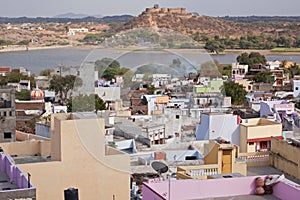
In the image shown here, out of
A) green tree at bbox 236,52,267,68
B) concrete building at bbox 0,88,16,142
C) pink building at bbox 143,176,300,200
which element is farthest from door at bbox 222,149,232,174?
green tree at bbox 236,52,267,68

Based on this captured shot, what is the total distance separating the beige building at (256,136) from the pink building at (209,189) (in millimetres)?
3765

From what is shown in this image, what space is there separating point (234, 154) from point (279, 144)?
38 centimetres

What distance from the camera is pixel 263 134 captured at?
7.66 metres

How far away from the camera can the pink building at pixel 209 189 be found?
3467 mm

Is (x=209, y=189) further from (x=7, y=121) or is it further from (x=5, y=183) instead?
(x=7, y=121)

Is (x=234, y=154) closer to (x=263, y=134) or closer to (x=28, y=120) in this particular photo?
(x=263, y=134)

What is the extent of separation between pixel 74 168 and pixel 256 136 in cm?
323

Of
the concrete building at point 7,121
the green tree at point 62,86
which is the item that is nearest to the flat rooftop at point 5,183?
the concrete building at point 7,121

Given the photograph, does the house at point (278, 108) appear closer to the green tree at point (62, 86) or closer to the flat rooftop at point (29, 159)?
the green tree at point (62, 86)

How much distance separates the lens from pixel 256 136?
761 cm

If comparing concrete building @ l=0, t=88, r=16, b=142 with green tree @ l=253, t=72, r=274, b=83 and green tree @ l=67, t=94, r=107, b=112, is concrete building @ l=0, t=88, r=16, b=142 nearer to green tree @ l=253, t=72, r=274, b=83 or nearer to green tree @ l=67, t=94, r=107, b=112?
green tree @ l=67, t=94, r=107, b=112

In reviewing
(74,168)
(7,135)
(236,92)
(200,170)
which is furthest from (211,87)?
(236,92)

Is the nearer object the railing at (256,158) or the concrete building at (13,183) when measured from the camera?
the concrete building at (13,183)

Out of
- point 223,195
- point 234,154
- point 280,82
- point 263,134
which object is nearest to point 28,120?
point 263,134
